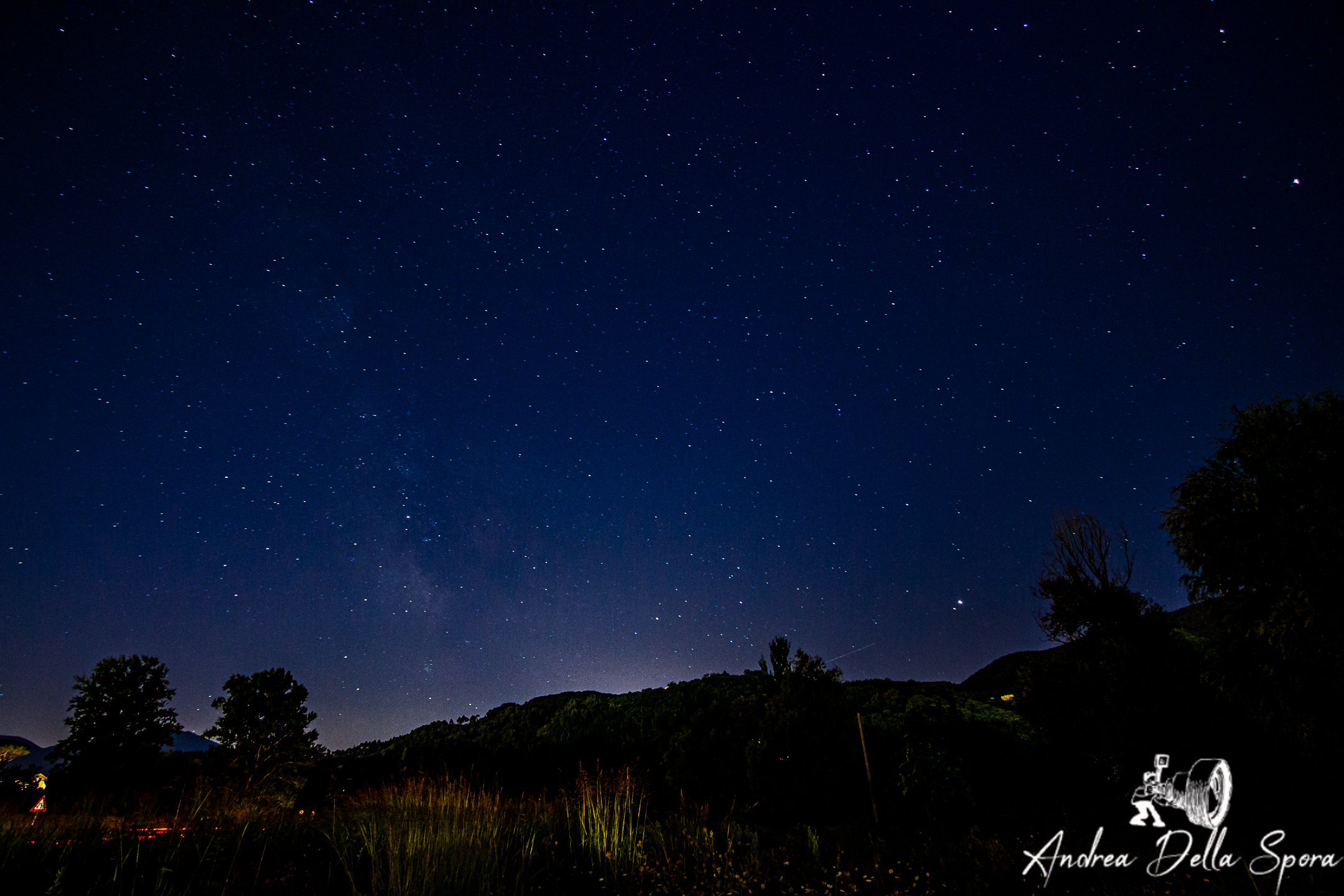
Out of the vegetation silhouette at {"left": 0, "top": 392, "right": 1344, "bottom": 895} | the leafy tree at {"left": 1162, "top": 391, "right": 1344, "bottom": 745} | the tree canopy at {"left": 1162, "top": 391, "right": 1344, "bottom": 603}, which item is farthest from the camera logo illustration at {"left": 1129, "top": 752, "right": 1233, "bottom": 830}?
the tree canopy at {"left": 1162, "top": 391, "right": 1344, "bottom": 603}

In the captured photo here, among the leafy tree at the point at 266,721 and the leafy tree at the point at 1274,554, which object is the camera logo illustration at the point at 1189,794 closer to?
the leafy tree at the point at 1274,554

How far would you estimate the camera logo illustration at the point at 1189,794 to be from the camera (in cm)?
796

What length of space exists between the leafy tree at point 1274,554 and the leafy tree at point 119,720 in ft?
118

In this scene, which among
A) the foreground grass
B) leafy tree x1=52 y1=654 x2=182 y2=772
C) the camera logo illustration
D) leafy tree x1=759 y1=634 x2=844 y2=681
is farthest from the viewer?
leafy tree x1=52 y1=654 x2=182 y2=772

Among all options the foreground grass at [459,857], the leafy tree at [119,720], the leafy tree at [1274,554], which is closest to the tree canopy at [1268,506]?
the leafy tree at [1274,554]

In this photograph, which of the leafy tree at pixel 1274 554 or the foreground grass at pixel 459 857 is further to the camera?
the leafy tree at pixel 1274 554

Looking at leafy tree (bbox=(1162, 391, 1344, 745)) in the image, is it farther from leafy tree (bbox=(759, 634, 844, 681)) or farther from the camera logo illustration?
leafy tree (bbox=(759, 634, 844, 681))

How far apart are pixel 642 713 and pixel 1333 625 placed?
66.3 feet

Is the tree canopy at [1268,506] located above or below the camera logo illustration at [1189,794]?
above

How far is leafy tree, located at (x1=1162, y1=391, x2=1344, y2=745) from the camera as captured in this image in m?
8.37

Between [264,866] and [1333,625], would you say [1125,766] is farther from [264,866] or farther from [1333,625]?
[264,866]

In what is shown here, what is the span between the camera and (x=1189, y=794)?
9359 mm

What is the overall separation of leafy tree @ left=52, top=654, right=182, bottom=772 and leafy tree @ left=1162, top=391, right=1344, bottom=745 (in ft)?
→ 118

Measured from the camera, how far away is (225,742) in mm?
24391
